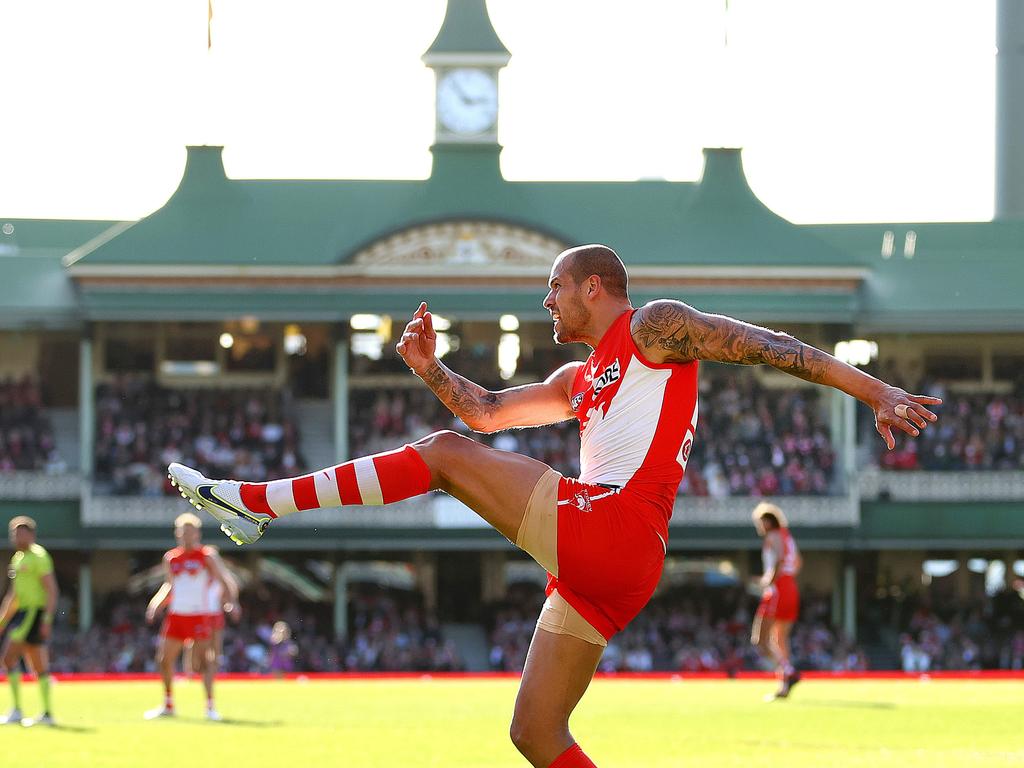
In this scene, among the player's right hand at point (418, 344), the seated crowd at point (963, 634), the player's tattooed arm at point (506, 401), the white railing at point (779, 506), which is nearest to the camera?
the player's right hand at point (418, 344)

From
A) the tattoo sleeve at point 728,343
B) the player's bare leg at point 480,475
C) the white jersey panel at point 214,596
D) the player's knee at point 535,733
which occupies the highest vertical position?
the tattoo sleeve at point 728,343

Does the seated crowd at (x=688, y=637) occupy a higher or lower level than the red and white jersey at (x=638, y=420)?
lower

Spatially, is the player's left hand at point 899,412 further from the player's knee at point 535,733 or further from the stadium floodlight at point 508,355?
the stadium floodlight at point 508,355

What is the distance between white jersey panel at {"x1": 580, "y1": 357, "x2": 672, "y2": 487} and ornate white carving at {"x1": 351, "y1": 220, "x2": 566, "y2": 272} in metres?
31.8

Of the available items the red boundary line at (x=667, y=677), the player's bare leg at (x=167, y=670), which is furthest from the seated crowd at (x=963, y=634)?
the player's bare leg at (x=167, y=670)

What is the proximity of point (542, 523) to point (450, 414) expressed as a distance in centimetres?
3297

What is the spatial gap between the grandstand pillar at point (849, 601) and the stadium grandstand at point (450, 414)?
12 cm

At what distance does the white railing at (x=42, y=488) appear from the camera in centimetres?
3731

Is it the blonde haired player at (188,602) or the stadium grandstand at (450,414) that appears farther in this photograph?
the stadium grandstand at (450,414)

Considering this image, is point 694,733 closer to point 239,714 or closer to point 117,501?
point 239,714

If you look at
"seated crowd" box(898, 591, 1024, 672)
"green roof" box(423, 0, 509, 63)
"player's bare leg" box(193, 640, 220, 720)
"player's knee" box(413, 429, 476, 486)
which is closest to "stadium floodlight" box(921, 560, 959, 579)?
"seated crowd" box(898, 591, 1024, 672)

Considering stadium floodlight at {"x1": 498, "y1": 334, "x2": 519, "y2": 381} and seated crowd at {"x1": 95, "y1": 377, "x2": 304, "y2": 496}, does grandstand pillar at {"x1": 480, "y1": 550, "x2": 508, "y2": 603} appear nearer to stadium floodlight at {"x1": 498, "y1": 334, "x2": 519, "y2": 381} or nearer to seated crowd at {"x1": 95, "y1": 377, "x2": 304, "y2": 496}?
stadium floodlight at {"x1": 498, "y1": 334, "x2": 519, "y2": 381}

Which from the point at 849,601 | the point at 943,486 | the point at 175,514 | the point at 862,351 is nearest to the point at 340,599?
the point at 175,514

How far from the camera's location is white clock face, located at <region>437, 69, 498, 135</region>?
43.2 m
